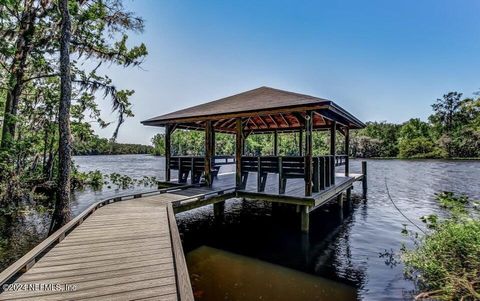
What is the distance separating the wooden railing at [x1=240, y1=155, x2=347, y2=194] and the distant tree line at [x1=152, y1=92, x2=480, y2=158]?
128ft

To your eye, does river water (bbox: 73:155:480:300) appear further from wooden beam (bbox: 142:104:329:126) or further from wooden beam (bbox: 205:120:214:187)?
wooden beam (bbox: 142:104:329:126)

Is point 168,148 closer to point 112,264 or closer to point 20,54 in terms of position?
point 20,54

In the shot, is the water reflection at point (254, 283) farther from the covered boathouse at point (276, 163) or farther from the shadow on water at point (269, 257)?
the covered boathouse at point (276, 163)

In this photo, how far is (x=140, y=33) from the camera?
8.40 meters

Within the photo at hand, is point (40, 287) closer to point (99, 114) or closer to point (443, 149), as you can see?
point (99, 114)

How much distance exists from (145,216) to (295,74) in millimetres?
14596

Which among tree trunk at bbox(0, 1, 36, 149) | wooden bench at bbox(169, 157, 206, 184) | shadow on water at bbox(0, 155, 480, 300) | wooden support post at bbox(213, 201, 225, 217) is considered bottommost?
shadow on water at bbox(0, 155, 480, 300)

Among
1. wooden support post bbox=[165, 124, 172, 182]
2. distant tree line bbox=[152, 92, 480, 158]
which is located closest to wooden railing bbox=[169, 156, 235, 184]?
wooden support post bbox=[165, 124, 172, 182]

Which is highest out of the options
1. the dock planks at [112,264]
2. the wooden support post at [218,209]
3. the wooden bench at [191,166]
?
the wooden bench at [191,166]

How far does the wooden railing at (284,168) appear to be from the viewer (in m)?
7.69

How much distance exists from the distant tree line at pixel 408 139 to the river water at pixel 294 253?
38.0 m

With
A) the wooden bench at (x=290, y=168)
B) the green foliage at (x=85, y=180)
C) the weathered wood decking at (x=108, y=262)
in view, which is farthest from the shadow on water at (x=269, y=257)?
the green foliage at (x=85, y=180)

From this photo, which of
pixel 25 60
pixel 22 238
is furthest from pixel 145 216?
pixel 25 60

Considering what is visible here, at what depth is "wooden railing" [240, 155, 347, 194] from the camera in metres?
7.69
